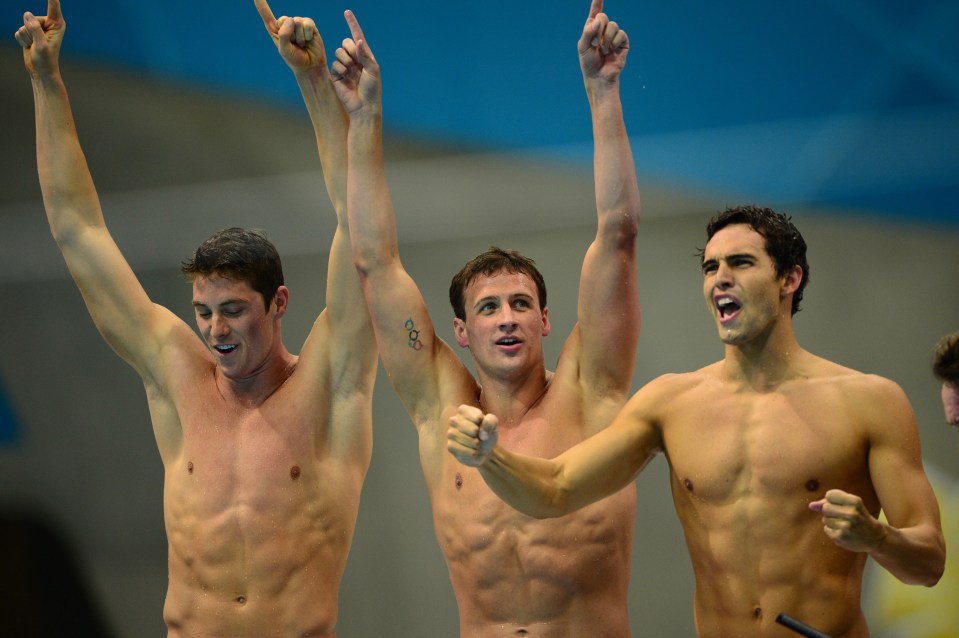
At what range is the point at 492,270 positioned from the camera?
2994 mm

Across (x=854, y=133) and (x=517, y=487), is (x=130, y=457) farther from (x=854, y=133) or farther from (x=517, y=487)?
(x=854, y=133)

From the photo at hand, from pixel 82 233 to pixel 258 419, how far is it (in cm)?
73

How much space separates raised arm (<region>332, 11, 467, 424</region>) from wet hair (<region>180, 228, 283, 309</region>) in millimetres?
306

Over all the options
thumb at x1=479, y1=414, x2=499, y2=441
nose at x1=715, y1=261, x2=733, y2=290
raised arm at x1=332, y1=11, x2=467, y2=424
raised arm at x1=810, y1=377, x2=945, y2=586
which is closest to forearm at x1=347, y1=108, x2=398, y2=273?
raised arm at x1=332, y1=11, x2=467, y2=424

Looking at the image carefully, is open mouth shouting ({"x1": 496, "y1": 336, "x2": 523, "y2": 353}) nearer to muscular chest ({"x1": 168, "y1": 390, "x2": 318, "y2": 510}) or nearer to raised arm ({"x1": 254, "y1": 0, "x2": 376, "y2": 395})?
raised arm ({"x1": 254, "y1": 0, "x2": 376, "y2": 395})

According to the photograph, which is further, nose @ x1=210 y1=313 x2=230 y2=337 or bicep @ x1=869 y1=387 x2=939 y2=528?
nose @ x1=210 y1=313 x2=230 y2=337

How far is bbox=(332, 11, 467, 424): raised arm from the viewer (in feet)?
9.86

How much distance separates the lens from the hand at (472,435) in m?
2.39

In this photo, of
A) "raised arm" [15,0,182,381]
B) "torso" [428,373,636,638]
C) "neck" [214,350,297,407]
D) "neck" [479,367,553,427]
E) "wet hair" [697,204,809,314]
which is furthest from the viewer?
"raised arm" [15,0,182,381]

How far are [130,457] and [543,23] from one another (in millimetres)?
2159

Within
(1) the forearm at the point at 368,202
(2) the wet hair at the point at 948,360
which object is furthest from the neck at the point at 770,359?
(1) the forearm at the point at 368,202

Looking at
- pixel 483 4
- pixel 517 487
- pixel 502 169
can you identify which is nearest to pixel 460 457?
pixel 517 487

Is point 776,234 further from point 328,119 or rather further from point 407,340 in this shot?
point 328,119

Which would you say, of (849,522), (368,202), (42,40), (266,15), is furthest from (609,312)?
(42,40)
